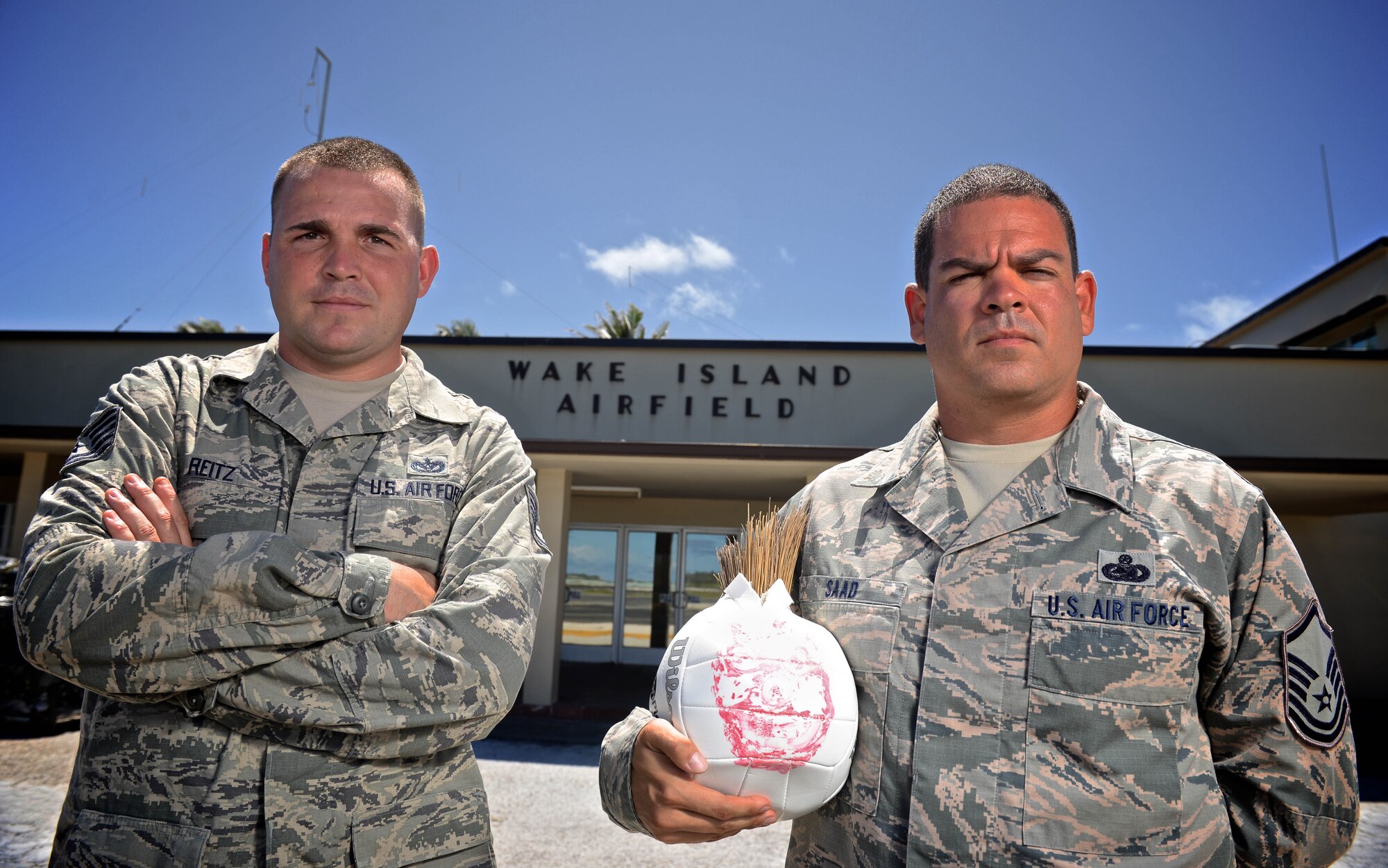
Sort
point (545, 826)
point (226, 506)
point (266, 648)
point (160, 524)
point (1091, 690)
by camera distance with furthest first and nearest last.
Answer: point (545, 826), point (226, 506), point (160, 524), point (266, 648), point (1091, 690)

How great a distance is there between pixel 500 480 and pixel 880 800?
1.11 m

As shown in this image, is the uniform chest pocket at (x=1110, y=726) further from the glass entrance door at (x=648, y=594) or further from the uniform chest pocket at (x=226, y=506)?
the glass entrance door at (x=648, y=594)

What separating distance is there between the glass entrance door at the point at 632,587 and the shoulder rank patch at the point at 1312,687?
12216 mm

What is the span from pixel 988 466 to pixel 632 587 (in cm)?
1237

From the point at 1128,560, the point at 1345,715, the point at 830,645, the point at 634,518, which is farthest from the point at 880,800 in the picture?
the point at 634,518

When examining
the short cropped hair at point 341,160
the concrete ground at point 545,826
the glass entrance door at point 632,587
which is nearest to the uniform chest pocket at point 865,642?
the short cropped hair at point 341,160

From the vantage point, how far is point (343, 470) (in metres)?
1.89

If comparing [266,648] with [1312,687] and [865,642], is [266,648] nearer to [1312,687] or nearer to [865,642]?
[865,642]

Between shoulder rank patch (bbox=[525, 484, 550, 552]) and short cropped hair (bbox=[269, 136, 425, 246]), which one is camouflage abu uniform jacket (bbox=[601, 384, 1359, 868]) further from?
short cropped hair (bbox=[269, 136, 425, 246])

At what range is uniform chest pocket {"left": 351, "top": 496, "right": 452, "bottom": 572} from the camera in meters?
1.83

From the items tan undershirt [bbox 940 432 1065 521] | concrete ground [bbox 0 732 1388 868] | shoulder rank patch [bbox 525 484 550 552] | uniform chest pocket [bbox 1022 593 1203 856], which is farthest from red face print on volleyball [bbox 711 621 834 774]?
concrete ground [bbox 0 732 1388 868]

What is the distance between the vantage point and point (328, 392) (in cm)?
201

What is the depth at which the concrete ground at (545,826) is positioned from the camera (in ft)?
16.8

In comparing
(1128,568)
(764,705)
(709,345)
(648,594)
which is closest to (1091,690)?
(1128,568)
